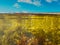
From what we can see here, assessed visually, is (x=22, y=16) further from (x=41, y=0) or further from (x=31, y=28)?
(x=41, y=0)

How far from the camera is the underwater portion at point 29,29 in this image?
4.79 feet

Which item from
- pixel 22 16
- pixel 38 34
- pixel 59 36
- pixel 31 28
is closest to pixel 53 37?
pixel 59 36

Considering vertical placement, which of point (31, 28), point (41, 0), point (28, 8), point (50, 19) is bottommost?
point (31, 28)

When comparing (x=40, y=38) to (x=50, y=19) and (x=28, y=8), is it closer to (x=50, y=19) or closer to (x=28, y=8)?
(x=50, y=19)

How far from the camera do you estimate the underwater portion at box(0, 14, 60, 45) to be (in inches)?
57.5

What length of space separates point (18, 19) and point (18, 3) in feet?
0.71

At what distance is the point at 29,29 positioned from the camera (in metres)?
1.48

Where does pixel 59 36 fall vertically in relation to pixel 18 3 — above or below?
below

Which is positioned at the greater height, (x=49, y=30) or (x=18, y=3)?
(x=18, y=3)

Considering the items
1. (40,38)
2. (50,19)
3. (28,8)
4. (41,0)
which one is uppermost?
(41,0)

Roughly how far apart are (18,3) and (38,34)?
496 mm

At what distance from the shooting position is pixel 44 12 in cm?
150

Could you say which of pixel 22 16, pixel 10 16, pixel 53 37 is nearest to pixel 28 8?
pixel 22 16

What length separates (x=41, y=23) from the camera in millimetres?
1490
